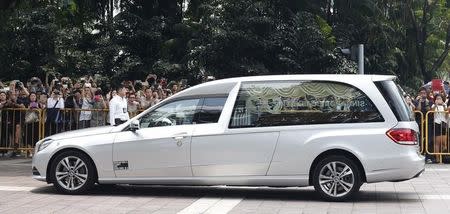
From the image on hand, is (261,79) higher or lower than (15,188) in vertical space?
higher

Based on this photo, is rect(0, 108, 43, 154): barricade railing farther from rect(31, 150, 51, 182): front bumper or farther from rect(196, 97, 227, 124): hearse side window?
rect(196, 97, 227, 124): hearse side window

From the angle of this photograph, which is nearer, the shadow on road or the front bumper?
the shadow on road

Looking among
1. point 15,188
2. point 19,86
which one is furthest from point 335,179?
point 19,86

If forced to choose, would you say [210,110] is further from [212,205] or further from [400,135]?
[400,135]

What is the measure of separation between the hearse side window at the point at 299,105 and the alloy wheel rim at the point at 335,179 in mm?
666

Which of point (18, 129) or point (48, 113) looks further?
point (18, 129)

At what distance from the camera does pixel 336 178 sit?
9672mm

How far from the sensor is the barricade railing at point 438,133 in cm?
1569

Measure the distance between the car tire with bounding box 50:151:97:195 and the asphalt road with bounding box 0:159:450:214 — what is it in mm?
173

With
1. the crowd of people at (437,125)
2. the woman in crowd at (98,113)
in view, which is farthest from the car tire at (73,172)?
the crowd of people at (437,125)

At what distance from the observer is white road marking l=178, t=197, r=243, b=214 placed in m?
8.97

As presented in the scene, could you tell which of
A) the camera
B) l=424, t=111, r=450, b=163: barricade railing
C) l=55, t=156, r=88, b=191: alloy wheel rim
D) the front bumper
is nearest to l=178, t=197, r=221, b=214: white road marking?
l=55, t=156, r=88, b=191: alloy wheel rim

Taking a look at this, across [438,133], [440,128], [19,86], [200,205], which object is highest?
[19,86]

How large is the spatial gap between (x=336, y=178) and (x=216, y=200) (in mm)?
1775
